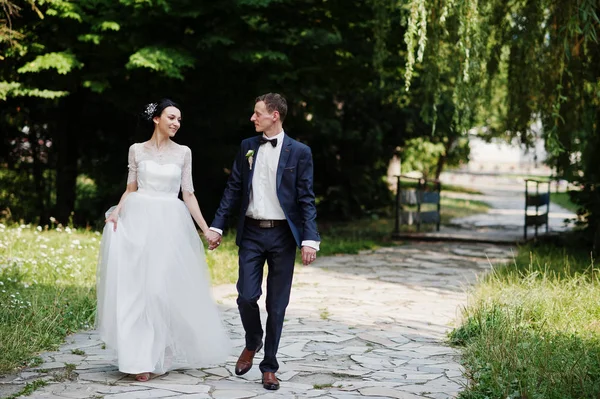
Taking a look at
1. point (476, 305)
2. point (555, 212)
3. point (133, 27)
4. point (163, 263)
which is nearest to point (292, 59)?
point (133, 27)

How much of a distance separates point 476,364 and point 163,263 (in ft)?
8.40

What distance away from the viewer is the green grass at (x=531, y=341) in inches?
221

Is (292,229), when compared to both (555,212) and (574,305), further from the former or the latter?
(555,212)

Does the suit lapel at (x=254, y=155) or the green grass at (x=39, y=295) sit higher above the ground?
the suit lapel at (x=254, y=155)

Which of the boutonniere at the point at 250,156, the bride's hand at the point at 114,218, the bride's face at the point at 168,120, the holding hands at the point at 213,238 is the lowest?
the holding hands at the point at 213,238

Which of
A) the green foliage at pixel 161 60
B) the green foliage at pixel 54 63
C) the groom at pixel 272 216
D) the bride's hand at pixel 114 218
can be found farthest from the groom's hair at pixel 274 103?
the green foliage at pixel 54 63

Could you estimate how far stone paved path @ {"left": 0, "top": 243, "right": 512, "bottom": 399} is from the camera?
594 cm

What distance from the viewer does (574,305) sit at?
818 cm

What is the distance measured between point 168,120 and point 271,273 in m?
1.43

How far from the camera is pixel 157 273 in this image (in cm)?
627

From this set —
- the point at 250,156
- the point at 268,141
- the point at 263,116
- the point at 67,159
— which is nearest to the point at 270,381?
the point at 250,156

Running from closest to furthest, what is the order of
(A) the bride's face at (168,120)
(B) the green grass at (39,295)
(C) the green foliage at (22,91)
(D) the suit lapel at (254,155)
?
(D) the suit lapel at (254,155) → (A) the bride's face at (168,120) → (B) the green grass at (39,295) → (C) the green foliage at (22,91)

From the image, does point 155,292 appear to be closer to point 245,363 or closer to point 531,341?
point 245,363

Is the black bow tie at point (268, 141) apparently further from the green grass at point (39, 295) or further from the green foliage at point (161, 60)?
the green foliage at point (161, 60)
